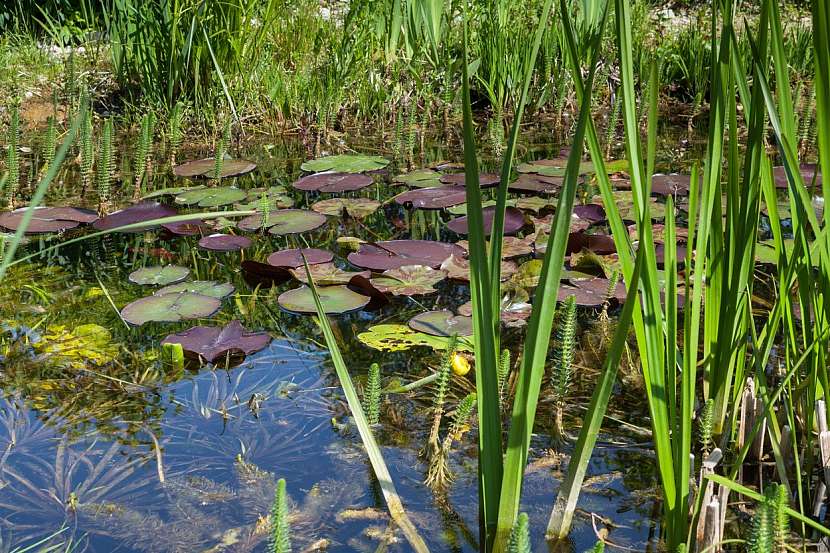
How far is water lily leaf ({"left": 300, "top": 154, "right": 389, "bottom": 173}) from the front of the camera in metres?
3.21

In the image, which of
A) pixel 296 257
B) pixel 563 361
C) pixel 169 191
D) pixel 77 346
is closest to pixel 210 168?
pixel 169 191

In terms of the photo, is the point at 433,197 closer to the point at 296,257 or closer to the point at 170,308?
the point at 296,257

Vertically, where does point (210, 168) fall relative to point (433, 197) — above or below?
above

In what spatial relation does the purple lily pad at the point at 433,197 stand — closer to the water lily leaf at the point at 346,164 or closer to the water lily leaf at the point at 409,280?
the water lily leaf at the point at 346,164

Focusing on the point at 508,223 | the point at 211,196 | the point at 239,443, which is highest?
the point at 211,196

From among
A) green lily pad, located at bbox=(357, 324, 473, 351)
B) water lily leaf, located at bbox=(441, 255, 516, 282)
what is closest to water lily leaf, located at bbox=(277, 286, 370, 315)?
green lily pad, located at bbox=(357, 324, 473, 351)

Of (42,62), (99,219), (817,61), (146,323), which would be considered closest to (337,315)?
(146,323)

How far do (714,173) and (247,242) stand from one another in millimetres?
1619

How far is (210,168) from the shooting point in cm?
320

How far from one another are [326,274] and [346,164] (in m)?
1.02

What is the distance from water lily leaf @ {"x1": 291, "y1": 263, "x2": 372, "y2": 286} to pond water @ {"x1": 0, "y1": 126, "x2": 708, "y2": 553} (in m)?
0.06

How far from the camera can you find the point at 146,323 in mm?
2072

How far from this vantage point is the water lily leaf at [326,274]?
89.5 inches

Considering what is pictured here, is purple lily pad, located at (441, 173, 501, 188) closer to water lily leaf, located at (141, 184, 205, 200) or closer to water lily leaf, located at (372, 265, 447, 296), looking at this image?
water lily leaf, located at (372, 265, 447, 296)
